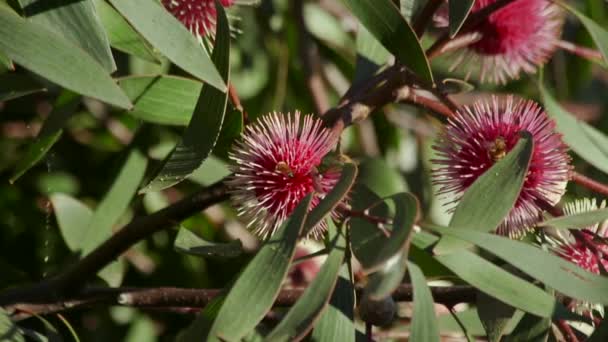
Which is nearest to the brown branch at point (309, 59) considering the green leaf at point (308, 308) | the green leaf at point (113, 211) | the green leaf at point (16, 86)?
the green leaf at point (113, 211)

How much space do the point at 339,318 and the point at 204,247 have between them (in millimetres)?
182

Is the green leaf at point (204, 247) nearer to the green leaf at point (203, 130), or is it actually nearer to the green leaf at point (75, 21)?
the green leaf at point (203, 130)

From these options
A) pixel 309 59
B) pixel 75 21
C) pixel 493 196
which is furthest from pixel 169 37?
pixel 309 59

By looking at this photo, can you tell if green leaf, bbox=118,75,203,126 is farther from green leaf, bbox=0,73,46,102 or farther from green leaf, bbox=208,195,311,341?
green leaf, bbox=208,195,311,341

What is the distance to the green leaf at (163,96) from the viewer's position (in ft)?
4.14

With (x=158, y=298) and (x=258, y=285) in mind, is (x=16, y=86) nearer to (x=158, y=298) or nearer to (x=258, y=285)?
(x=158, y=298)

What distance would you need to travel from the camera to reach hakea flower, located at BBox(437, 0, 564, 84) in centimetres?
138

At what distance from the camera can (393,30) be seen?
110 cm

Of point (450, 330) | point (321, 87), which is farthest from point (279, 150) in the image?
point (321, 87)

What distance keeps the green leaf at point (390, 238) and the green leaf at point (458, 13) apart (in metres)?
0.17

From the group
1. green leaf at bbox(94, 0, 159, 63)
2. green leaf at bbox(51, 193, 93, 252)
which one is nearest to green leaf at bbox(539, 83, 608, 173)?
green leaf at bbox(94, 0, 159, 63)

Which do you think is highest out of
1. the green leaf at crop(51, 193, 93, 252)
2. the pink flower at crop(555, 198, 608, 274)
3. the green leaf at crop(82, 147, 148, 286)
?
the pink flower at crop(555, 198, 608, 274)

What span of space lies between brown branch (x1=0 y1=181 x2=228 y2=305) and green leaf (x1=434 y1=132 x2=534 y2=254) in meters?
0.30

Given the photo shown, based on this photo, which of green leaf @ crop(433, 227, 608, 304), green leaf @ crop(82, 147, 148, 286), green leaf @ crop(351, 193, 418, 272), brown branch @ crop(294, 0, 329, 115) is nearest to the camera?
green leaf @ crop(351, 193, 418, 272)
